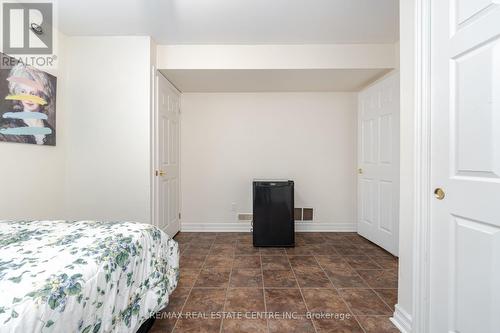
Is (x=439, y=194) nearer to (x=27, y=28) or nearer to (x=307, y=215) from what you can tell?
(x=307, y=215)

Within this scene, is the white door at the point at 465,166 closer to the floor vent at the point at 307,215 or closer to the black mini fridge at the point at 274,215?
the black mini fridge at the point at 274,215

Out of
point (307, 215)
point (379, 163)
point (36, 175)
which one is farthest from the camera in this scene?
point (307, 215)

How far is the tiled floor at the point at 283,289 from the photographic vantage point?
1.46 meters

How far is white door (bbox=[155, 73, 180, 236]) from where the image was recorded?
8.41 ft

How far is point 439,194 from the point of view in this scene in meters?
1.14

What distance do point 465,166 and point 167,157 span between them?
273 cm

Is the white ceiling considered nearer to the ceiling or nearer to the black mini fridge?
the ceiling

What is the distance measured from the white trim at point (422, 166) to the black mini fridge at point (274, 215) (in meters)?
1.56

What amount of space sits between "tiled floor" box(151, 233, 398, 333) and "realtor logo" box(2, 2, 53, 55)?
2368mm

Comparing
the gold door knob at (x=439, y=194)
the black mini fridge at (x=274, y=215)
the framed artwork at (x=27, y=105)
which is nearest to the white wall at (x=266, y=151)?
the black mini fridge at (x=274, y=215)

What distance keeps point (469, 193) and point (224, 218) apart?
2.79 m

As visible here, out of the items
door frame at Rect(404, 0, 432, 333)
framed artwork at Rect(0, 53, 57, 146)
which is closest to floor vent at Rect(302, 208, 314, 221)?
door frame at Rect(404, 0, 432, 333)

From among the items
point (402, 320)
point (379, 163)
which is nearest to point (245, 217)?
point (379, 163)

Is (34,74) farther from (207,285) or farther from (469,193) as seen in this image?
(469,193)
